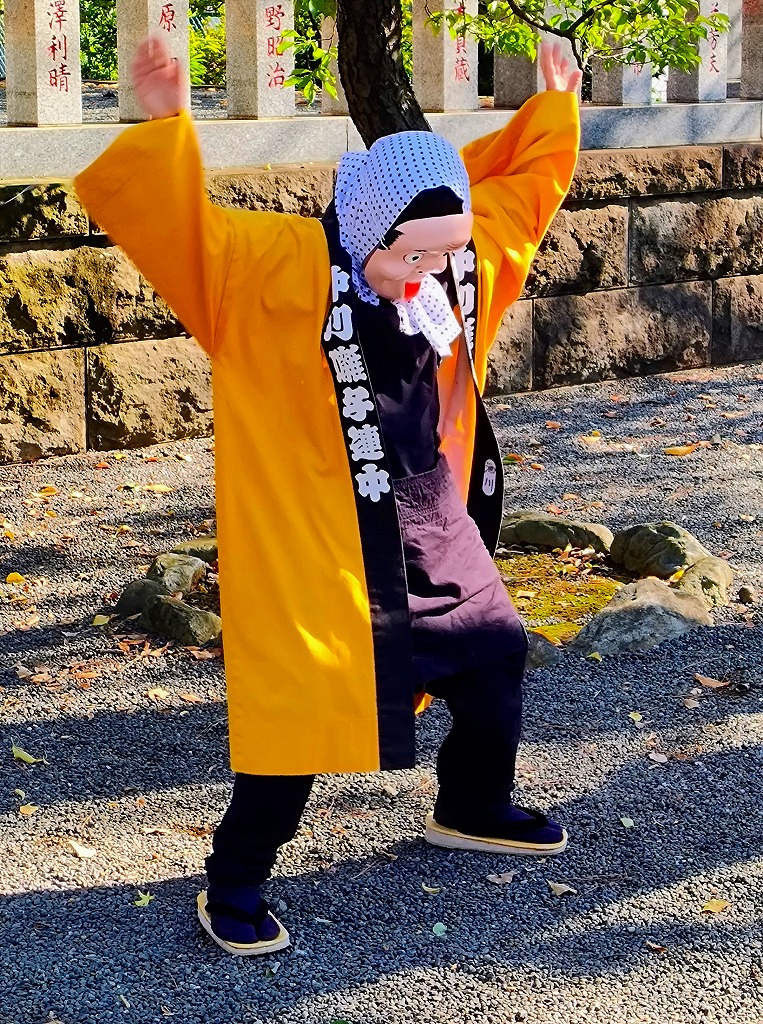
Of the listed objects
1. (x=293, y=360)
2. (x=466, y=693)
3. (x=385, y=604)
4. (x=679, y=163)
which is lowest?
(x=466, y=693)

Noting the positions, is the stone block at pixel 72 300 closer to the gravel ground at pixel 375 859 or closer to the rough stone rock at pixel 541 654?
the gravel ground at pixel 375 859

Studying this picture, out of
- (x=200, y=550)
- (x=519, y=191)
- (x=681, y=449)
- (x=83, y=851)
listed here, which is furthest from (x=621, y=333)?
(x=83, y=851)

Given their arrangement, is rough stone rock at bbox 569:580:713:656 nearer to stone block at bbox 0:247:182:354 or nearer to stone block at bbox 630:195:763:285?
stone block at bbox 0:247:182:354

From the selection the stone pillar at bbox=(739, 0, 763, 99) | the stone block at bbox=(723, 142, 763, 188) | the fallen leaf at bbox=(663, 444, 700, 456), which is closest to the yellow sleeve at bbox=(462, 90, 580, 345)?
the fallen leaf at bbox=(663, 444, 700, 456)

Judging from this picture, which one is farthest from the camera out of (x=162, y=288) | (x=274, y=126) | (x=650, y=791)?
(x=274, y=126)

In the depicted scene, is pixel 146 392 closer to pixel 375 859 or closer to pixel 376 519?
pixel 375 859

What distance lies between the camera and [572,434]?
6.80 metres

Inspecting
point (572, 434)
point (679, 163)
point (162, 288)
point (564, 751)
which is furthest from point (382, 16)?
point (679, 163)

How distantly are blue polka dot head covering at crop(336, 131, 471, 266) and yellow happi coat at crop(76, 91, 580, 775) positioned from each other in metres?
0.07

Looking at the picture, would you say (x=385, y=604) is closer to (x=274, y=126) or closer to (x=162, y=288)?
(x=162, y=288)

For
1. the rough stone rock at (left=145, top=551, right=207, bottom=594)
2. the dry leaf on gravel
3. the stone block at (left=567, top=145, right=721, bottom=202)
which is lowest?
the dry leaf on gravel

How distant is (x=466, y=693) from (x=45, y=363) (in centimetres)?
353

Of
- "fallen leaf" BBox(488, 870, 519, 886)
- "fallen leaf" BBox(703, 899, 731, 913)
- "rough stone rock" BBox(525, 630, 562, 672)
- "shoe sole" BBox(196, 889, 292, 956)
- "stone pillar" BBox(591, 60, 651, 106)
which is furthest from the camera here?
"stone pillar" BBox(591, 60, 651, 106)

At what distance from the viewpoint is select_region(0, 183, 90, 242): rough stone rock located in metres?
5.64
